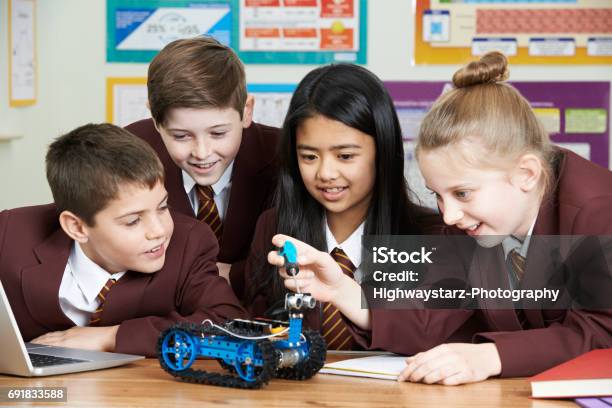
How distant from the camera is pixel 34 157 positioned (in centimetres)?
317

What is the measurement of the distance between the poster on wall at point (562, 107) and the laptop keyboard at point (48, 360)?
1928 millimetres

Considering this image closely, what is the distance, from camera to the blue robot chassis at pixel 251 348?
Result: 1.22 meters

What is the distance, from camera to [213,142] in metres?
1.97

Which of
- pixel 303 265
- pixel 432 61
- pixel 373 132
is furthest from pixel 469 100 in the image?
pixel 432 61

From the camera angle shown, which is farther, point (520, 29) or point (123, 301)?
point (520, 29)

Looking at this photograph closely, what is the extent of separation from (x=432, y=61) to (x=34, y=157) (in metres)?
1.52

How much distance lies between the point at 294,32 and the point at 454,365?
2120mm

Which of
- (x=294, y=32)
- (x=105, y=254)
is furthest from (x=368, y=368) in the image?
(x=294, y=32)

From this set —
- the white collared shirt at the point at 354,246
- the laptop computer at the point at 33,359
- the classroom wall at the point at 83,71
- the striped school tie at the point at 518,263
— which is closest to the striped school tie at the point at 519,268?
the striped school tie at the point at 518,263

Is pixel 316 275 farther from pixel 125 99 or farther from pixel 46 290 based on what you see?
pixel 125 99

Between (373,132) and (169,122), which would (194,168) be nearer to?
(169,122)

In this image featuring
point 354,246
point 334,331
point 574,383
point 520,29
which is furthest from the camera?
point 520,29

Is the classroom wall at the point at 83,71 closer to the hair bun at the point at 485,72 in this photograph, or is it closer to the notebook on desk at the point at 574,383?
the hair bun at the point at 485,72

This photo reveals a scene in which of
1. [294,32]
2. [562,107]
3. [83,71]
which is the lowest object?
[562,107]
